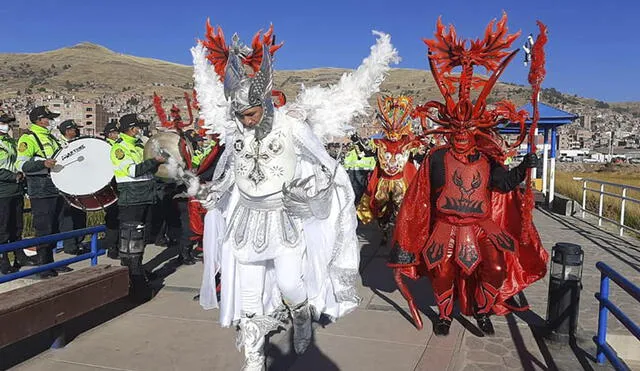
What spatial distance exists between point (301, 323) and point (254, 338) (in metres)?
0.38

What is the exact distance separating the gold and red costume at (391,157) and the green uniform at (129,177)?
3.66 metres

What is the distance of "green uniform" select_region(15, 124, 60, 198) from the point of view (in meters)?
6.72

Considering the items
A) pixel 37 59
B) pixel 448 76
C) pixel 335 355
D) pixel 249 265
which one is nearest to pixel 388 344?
pixel 335 355

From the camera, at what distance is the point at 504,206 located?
5109mm

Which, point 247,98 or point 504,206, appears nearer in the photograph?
point 247,98

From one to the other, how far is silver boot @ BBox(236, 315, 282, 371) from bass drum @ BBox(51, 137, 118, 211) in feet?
11.8

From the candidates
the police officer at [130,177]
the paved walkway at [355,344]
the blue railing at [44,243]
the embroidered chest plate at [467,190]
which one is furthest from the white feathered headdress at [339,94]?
the police officer at [130,177]

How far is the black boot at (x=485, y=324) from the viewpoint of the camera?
15.8 feet

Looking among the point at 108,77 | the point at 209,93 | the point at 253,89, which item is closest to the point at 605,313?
the point at 253,89

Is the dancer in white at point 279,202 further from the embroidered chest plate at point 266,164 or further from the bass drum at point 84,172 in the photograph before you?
the bass drum at point 84,172

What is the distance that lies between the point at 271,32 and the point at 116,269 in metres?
2.65

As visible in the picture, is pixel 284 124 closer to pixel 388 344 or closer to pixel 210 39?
pixel 210 39

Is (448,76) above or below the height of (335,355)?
above

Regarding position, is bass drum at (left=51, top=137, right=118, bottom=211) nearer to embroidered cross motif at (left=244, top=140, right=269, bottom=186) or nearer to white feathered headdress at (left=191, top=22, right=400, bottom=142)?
white feathered headdress at (left=191, top=22, right=400, bottom=142)
